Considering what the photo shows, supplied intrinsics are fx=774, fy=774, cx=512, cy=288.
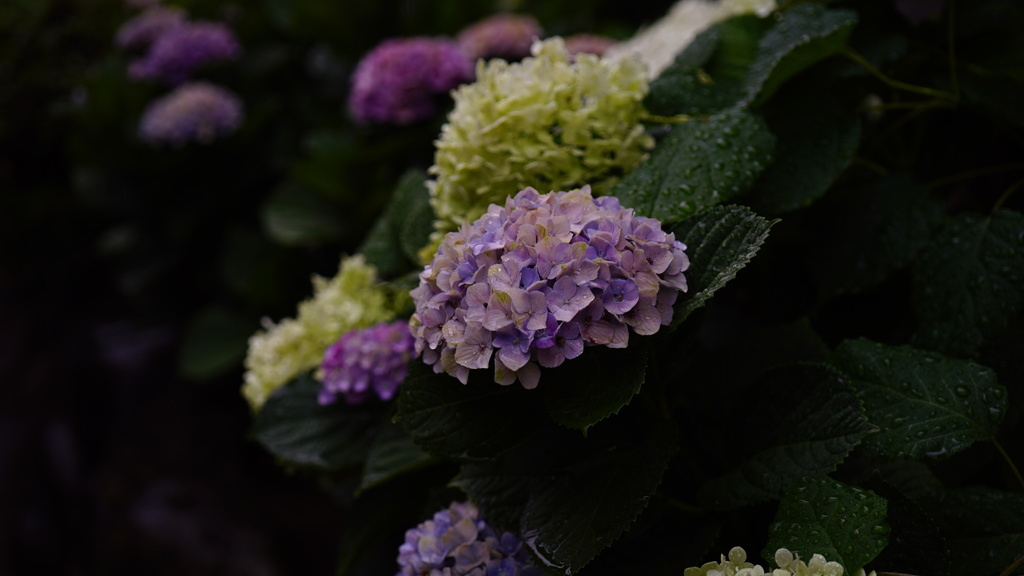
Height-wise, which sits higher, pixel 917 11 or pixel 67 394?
pixel 917 11

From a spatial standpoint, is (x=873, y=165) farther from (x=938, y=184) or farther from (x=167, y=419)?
(x=167, y=419)

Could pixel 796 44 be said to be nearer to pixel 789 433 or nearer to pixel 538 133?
pixel 538 133

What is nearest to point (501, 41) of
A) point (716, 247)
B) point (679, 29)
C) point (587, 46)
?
point (587, 46)

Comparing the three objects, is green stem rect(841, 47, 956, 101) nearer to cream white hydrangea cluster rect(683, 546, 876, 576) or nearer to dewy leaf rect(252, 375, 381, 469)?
cream white hydrangea cluster rect(683, 546, 876, 576)

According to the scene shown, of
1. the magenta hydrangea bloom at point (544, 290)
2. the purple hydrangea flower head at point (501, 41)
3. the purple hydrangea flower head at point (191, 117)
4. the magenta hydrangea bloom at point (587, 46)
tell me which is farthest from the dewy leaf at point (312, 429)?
the purple hydrangea flower head at point (191, 117)

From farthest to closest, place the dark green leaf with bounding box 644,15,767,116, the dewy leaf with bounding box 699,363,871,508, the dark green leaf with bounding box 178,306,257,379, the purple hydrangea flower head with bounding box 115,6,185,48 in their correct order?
the purple hydrangea flower head with bounding box 115,6,185,48 < the dark green leaf with bounding box 178,306,257,379 < the dark green leaf with bounding box 644,15,767,116 < the dewy leaf with bounding box 699,363,871,508

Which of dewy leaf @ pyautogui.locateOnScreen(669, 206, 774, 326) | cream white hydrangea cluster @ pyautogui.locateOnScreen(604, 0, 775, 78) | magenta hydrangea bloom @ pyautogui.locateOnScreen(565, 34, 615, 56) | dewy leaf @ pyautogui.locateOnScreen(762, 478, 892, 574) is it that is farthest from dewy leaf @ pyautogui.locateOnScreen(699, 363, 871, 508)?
magenta hydrangea bloom @ pyautogui.locateOnScreen(565, 34, 615, 56)

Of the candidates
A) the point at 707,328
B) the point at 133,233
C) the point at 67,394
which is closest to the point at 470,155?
the point at 707,328
